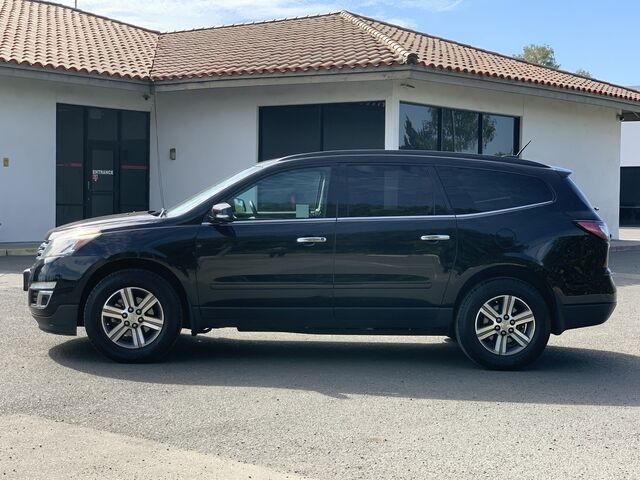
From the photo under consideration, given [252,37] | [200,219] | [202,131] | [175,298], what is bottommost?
[175,298]

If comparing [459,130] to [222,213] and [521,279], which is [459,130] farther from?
[222,213]

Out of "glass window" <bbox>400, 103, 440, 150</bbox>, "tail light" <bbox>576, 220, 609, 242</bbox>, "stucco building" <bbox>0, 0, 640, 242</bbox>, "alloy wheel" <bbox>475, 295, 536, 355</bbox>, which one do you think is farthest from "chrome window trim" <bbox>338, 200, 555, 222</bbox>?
"glass window" <bbox>400, 103, 440, 150</bbox>

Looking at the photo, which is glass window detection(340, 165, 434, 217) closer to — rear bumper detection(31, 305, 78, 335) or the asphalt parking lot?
the asphalt parking lot

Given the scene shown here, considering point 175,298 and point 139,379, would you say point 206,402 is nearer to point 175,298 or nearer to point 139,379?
point 139,379

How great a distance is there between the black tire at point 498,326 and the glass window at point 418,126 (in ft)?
32.6

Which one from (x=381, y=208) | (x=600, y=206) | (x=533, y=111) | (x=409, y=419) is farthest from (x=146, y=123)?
(x=409, y=419)

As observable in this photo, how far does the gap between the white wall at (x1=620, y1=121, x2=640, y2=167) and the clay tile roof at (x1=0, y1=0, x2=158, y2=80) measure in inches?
939

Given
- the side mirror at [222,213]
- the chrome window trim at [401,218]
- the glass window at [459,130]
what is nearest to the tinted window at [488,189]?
the chrome window trim at [401,218]

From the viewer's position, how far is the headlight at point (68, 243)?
22.0 ft

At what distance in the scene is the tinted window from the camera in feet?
22.8

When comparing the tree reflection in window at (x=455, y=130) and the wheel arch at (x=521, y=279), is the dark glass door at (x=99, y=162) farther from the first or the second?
the wheel arch at (x=521, y=279)

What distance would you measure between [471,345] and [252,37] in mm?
14883

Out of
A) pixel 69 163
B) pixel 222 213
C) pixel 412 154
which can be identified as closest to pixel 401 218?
pixel 412 154

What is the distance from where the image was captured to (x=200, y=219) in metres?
6.78
